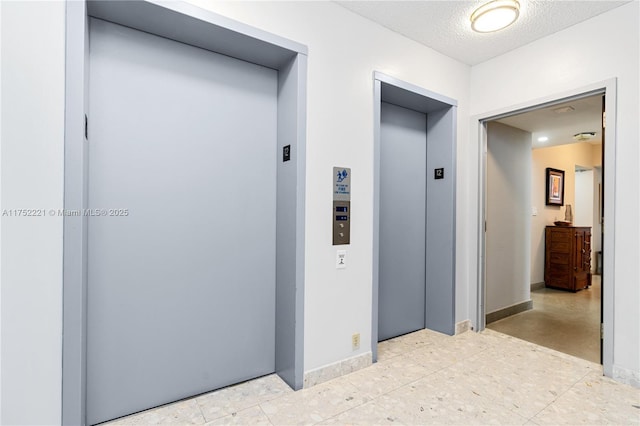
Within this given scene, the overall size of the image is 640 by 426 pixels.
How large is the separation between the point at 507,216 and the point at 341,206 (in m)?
2.63

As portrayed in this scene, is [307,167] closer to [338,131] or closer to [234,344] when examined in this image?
[338,131]

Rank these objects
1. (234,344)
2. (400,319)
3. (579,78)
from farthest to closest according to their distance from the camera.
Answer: (400,319), (579,78), (234,344)

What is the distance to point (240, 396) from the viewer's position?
78.5 inches

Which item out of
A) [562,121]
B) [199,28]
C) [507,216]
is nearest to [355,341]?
[199,28]

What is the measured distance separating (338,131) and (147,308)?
1678 millimetres

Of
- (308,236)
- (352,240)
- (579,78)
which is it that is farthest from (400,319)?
(579,78)

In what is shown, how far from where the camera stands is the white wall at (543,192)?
5117 millimetres

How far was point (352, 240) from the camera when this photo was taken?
92.8 inches

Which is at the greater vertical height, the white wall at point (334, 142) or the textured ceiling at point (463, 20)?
the textured ceiling at point (463, 20)

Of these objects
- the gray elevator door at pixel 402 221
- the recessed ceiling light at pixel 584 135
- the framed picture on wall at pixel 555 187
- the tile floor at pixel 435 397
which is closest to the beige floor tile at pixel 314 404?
the tile floor at pixel 435 397

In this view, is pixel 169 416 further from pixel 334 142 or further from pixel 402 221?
pixel 402 221

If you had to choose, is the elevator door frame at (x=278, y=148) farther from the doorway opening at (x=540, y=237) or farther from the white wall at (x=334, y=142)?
the doorway opening at (x=540, y=237)

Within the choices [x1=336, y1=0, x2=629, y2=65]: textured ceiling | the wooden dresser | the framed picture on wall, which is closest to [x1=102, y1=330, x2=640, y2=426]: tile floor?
[x1=336, y1=0, x2=629, y2=65]: textured ceiling

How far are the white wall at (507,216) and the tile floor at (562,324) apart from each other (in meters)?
0.23
